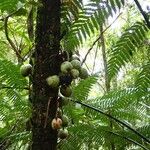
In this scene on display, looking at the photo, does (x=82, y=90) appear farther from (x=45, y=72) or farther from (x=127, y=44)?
(x=127, y=44)

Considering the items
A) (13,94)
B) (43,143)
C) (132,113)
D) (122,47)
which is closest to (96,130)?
(132,113)

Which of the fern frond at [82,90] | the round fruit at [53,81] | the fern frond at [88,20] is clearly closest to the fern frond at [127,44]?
the fern frond at [88,20]

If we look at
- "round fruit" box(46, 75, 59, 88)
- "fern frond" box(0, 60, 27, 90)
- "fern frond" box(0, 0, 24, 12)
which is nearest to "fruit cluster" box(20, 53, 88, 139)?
"round fruit" box(46, 75, 59, 88)

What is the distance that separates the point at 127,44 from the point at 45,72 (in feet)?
1.13

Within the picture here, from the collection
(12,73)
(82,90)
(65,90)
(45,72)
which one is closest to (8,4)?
(45,72)

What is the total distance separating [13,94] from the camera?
8.82ft

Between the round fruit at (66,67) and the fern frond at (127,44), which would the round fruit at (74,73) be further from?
the fern frond at (127,44)

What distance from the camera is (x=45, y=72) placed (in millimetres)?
1598

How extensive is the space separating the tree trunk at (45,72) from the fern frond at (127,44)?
0.76 ft

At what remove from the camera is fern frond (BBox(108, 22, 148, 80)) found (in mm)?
1450

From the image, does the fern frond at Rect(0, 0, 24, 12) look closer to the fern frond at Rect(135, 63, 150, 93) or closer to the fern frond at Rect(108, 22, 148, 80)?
the fern frond at Rect(108, 22, 148, 80)

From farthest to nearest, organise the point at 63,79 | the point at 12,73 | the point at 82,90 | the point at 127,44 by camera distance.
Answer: the point at 82,90 < the point at 12,73 < the point at 63,79 < the point at 127,44

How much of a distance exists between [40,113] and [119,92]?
1.01 m

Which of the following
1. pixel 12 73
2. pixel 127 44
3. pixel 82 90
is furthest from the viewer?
pixel 82 90
